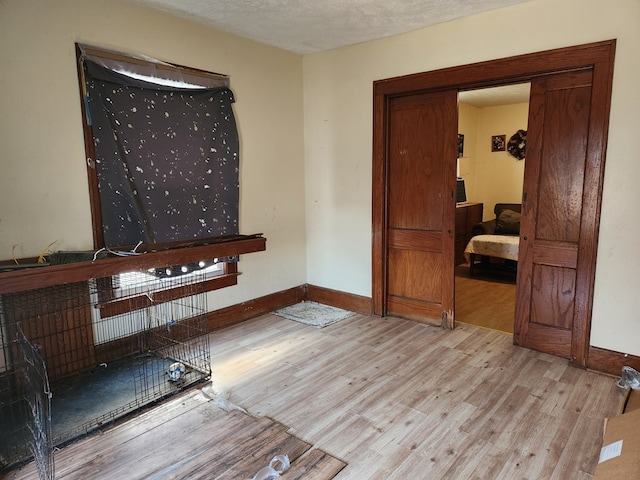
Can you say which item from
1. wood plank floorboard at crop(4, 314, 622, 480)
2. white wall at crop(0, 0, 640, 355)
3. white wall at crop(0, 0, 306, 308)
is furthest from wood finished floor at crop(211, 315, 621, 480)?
white wall at crop(0, 0, 306, 308)

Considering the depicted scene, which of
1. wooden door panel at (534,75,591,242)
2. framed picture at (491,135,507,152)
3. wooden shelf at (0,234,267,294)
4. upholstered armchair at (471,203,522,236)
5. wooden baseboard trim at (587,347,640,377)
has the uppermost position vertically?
framed picture at (491,135,507,152)

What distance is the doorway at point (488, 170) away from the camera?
549 centimetres

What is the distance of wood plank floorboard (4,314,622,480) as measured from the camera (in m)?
1.97

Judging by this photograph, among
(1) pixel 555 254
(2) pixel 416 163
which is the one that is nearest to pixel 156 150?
(2) pixel 416 163

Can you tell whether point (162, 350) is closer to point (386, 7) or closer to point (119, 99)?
point (119, 99)

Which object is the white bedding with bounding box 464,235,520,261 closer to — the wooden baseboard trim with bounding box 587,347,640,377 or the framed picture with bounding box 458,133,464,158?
the framed picture with bounding box 458,133,464,158

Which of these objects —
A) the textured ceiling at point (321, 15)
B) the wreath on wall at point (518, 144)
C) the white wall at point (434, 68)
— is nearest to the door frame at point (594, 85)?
the white wall at point (434, 68)

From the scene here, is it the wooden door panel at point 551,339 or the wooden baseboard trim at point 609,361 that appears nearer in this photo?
the wooden baseboard trim at point 609,361

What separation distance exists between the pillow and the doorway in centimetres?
1

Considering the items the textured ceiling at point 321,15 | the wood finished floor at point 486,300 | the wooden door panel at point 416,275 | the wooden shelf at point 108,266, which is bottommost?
the wood finished floor at point 486,300

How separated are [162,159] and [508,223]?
15.5ft

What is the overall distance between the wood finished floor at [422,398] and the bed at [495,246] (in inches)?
79.5

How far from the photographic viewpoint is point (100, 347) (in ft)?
9.59

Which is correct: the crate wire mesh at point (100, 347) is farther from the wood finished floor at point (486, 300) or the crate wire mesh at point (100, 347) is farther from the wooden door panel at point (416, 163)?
the wood finished floor at point (486, 300)
